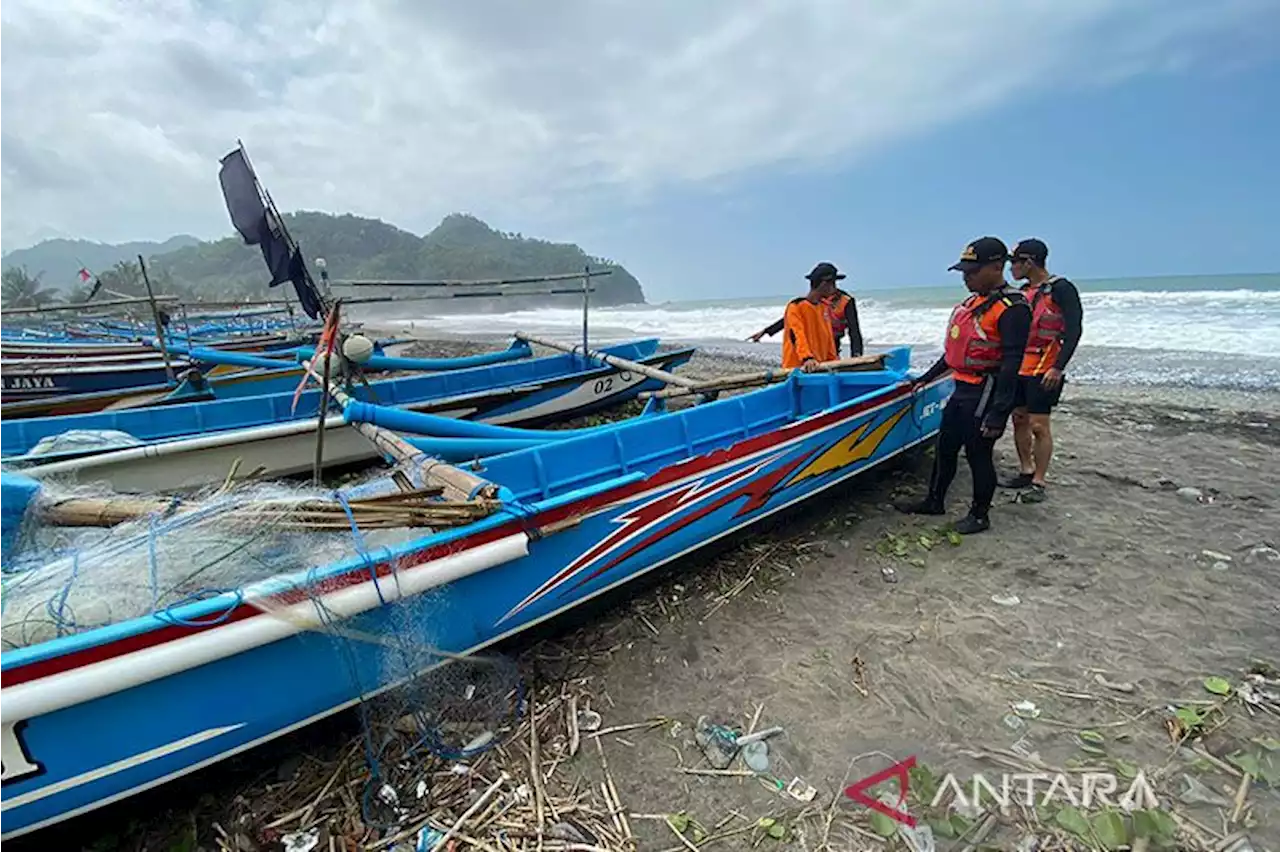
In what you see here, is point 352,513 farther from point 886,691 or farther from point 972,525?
point 972,525

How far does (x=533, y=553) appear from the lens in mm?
3084

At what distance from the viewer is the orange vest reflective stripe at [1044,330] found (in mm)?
4906

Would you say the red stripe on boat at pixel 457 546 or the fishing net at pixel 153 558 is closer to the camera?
the red stripe on boat at pixel 457 546

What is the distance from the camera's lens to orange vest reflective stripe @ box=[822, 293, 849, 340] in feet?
21.6

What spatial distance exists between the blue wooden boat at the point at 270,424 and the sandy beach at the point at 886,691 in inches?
111

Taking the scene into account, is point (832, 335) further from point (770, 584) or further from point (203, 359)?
point (203, 359)

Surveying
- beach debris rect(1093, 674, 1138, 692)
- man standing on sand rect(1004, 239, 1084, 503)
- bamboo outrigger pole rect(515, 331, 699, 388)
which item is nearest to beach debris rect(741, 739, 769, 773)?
beach debris rect(1093, 674, 1138, 692)

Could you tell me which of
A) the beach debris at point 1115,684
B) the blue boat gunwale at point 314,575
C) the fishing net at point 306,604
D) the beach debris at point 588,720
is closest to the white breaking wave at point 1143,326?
the beach debris at point 1115,684

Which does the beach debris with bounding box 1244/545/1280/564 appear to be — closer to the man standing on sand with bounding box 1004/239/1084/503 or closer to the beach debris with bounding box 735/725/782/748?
the man standing on sand with bounding box 1004/239/1084/503

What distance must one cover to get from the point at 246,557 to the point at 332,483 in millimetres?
3909

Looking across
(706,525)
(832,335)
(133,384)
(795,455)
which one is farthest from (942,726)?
(133,384)

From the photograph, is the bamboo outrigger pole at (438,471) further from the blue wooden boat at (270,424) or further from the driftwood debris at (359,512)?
the blue wooden boat at (270,424)

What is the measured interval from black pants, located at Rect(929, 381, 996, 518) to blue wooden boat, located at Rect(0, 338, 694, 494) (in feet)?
15.3

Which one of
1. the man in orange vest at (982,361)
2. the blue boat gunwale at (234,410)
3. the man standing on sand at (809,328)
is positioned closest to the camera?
the man in orange vest at (982,361)
